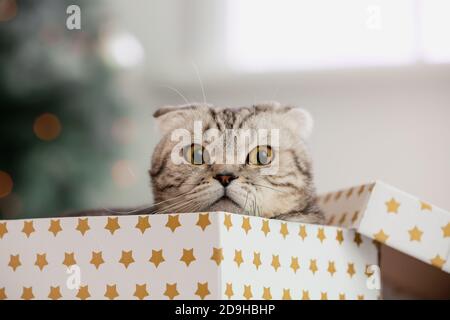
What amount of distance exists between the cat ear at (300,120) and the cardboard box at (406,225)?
194mm

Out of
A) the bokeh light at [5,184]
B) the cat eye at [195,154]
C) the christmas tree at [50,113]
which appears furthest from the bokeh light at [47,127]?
the cat eye at [195,154]

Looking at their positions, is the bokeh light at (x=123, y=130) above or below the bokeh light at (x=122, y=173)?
above

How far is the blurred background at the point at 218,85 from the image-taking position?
204cm

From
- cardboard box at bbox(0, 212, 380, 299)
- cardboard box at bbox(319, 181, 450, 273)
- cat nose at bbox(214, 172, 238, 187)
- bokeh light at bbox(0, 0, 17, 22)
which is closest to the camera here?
cardboard box at bbox(0, 212, 380, 299)

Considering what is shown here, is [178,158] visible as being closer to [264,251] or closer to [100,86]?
[264,251]

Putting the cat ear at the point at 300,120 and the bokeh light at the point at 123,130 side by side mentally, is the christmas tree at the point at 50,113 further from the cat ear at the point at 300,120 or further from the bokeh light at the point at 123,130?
the cat ear at the point at 300,120

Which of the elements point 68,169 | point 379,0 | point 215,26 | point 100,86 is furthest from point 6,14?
point 379,0

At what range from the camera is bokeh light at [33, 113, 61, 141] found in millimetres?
2031

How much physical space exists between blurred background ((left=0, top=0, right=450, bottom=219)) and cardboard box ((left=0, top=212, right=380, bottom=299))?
40.6 inches

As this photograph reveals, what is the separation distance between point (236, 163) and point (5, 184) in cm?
125

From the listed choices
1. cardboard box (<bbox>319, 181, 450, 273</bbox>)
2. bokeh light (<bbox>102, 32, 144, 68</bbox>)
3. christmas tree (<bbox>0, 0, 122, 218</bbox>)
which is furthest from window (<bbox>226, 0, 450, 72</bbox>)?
cardboard box (<bbox>319, 181, 450, 273</bbox>)

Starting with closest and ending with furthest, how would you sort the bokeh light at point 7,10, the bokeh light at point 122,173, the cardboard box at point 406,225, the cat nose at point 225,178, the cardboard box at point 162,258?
1. the cardboard box at point 162,258
2. the cat nose at point 225,178
3. the cardboard box at point 406,225
4. the bokeh light at point 7,10
5. the bokeh light at point 122,173

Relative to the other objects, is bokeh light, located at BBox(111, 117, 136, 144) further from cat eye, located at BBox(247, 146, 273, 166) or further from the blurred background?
cat eye, located at BBox(247, 146, 273, 166)

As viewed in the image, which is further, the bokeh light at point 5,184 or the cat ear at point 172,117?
the bokeh light at point 5,184
